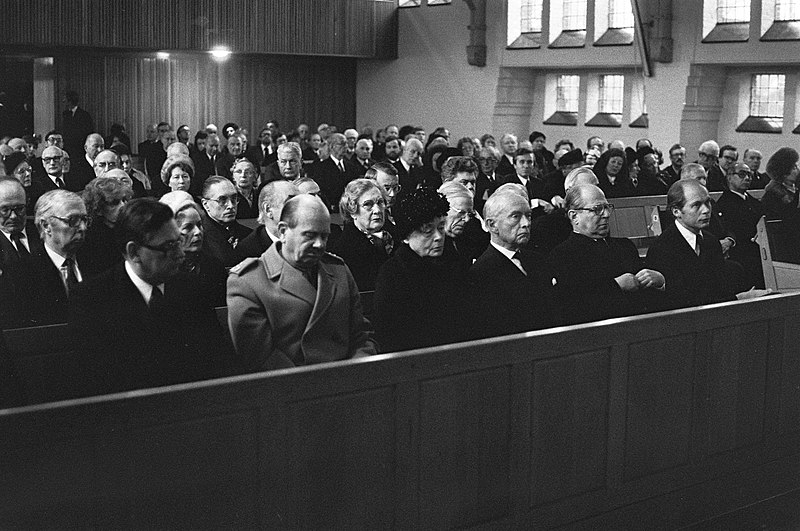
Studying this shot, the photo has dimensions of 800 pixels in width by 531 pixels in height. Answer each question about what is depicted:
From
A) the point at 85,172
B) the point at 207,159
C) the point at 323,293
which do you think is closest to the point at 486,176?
the point at 85,172

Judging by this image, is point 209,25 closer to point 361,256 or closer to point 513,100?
point 513,100

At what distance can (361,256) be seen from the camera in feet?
20.6

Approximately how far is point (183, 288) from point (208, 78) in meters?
19.2

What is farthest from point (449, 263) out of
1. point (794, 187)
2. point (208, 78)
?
point (208, 78)

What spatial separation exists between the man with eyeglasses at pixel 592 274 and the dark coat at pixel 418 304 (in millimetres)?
797

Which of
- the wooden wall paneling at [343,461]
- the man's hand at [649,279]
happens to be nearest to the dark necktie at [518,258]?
the man's hand at [649,279]

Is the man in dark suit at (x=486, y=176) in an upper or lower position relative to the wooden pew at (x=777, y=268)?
upper

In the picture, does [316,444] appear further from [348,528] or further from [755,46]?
[755,46]

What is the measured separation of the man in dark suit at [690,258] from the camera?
6.06m

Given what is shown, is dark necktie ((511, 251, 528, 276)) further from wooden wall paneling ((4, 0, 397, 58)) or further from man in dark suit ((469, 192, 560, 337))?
wooden wall paneling ((4, 0, 397, 58))

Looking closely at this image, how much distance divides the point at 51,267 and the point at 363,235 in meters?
1.78

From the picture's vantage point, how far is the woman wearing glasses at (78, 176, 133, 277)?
594cm

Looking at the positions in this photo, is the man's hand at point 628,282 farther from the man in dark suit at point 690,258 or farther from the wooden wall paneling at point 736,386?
the wooden wall paneling at point 736,386

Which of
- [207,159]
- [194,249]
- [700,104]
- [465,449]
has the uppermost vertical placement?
[700,104]
